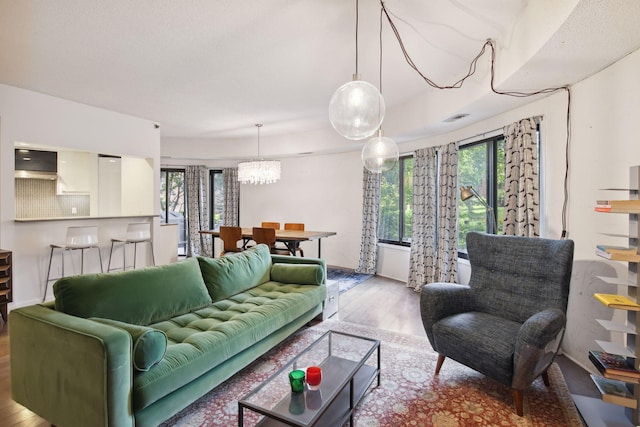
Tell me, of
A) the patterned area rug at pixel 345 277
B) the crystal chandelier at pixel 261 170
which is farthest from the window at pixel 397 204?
the crystal chandelier at pixel 261 170

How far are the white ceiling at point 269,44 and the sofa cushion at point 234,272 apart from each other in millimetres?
1945

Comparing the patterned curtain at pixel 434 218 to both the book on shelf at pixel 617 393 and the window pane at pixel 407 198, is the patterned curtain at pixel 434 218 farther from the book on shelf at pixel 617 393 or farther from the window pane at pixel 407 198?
the book on shelf at pixel 617 393

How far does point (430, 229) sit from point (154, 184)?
4.48 meters

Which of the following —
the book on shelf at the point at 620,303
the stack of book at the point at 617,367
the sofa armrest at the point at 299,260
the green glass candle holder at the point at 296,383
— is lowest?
the green glass candle holder at the point at 296,383

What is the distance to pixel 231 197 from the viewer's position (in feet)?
24.6

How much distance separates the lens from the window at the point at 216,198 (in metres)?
7.79

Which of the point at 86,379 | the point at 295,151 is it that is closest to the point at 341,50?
the point at 86,379

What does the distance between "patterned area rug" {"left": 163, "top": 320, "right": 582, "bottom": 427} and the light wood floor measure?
151 mm

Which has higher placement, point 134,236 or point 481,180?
point 481,180

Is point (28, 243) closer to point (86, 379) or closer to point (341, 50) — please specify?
point (86, 379)

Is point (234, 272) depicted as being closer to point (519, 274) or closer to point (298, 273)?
point (298, 273)

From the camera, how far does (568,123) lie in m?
2.68

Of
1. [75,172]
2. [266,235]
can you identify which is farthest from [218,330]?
[75,172]

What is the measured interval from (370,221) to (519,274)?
3.32m
